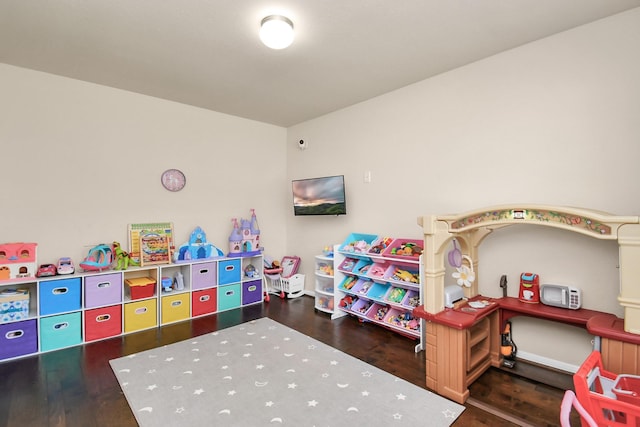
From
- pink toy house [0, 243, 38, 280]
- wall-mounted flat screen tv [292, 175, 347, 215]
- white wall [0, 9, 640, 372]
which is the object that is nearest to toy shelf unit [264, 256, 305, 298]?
white wall [0, 9, 640, 372]

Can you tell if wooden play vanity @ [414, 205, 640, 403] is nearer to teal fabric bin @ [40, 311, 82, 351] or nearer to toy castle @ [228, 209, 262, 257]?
toy castle @ [228, 209, 262, 257]

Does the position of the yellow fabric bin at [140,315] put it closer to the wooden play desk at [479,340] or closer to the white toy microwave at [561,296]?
the wooden play desk at [479,340]

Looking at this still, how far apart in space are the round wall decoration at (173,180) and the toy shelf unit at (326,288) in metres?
2.07

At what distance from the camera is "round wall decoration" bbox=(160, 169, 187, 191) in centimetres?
405

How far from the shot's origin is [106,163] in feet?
11.9

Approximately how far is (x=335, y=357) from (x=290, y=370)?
44 cm

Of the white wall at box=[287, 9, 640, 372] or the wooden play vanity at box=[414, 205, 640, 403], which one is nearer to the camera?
the wooden play vanity at box=[414, 205, 640, 403]

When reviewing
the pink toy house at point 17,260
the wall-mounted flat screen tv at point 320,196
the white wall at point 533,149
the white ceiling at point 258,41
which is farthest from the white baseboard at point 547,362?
the pink toy house at point 17,260

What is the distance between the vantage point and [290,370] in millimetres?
2611

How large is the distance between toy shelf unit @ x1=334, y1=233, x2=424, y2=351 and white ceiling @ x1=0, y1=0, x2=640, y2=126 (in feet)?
6.05

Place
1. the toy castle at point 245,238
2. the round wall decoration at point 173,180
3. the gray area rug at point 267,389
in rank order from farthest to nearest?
the toy castle at point 245,238 → the round wall decoration at point 173,180 → the gray area rug at point 267,389

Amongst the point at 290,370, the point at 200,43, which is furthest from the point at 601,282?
the point at 200,43

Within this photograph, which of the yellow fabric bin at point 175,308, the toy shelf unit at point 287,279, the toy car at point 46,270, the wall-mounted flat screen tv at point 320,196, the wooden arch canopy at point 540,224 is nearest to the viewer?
the wooden arch canopy at point 540,224

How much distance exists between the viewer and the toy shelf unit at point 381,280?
3.23m
